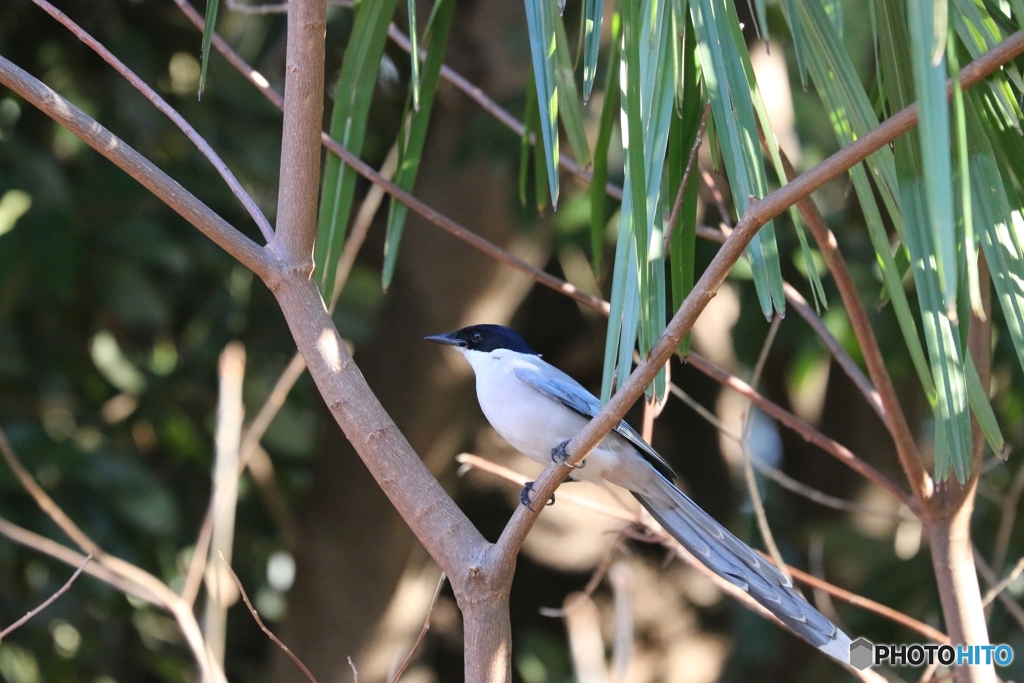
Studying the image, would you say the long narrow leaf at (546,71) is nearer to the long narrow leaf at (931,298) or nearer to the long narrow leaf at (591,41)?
the long narrow leaf at (591,41)

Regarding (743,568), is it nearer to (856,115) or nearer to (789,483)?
(789,483)

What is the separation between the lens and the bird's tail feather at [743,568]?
7.51 ft

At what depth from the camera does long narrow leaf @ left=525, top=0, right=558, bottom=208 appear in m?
1.84

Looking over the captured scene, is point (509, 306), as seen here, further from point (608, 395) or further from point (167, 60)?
point (608, 395)

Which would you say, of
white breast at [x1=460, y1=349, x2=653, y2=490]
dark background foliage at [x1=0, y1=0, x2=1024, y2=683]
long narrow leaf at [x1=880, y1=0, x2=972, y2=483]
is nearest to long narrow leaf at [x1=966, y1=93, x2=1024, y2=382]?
long narrow leaf at [x1=880, y1=0, x2=972, y2=483]

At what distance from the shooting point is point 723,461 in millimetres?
5953

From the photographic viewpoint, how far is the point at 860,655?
2.35 meters

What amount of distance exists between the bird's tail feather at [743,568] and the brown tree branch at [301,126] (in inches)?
50.4

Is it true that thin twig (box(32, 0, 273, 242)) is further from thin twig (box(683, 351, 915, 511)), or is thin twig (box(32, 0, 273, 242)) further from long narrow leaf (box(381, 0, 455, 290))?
thin twig (box(683, 351, 915, 511))

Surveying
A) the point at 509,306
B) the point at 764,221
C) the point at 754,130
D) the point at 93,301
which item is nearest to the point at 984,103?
the point at 754,130

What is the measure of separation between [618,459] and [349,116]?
4.01ft

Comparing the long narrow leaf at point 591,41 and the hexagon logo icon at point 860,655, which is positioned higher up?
the long narrow leaf at point 591,41

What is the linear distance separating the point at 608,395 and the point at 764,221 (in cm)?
43


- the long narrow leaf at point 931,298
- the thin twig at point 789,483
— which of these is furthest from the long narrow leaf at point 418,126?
the long narrow leaf at point 931,298
